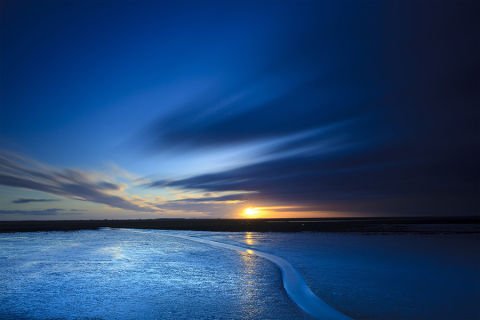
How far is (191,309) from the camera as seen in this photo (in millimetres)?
9047

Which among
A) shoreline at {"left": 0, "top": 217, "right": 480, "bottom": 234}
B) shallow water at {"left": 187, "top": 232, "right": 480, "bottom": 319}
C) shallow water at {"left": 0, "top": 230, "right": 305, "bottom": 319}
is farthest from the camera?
shoreline at {"left": 0, "top": 217, "right": 480, "bottom": 234}

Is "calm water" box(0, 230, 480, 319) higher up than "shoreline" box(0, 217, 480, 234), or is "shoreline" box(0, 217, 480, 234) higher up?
"shoreline" box(0, 217, 480, 234)

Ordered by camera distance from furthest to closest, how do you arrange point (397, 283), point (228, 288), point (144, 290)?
point (397, 283), point (228, 288), point (144, 290)

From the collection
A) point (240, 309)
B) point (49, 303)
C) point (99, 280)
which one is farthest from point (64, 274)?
point (240, 309)

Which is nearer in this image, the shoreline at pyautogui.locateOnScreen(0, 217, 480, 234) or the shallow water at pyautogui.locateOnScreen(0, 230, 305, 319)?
the shallow water at pyautogui.locateOnScreen(0, 230, 305, 319)

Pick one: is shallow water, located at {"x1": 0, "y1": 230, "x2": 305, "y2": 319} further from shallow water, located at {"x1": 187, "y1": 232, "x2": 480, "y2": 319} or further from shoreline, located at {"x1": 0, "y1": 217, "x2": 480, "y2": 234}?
shoreline, located at {"x1": 0, "y1": 217, "x2": 480, "y2": 234}

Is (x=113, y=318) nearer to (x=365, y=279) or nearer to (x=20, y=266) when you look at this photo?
(x=365, y=279)

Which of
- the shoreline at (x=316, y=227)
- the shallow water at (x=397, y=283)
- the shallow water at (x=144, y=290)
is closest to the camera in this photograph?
the shallow water at (x=144, y=290)

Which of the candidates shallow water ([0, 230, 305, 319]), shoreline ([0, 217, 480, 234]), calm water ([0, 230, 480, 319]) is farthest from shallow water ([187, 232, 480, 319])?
shoreline ([0, 217, 480, 234])

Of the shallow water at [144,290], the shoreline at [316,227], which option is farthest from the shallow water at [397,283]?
the shoreline at [316,227]

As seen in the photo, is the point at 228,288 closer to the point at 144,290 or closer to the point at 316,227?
the point at 144,290

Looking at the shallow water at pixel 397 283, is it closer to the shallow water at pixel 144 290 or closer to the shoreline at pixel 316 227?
the shallow water at pixel 144 290

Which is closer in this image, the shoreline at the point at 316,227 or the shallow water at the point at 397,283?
the shallow water at the point at 397,283

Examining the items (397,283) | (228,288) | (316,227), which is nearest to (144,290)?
(228,288)
